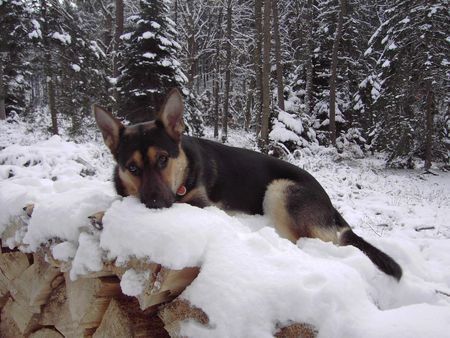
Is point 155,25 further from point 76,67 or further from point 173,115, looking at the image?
point 173,115

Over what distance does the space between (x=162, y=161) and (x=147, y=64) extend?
11.9m

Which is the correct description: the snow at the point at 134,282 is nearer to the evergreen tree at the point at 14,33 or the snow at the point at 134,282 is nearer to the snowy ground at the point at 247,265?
the snowy ground at the point at 247,265

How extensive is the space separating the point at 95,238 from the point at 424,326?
223cm

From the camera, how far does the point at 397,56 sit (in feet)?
50.8

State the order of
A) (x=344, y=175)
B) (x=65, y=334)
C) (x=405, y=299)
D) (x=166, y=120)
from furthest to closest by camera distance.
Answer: (x=344, y=175), (x=166, y=120), (x=65, y=334), (x=405, y=299)

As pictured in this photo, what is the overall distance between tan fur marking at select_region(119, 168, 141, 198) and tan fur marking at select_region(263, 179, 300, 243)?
5.26 ft

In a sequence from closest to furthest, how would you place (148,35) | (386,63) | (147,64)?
(148,35), (147,64), (386,63)

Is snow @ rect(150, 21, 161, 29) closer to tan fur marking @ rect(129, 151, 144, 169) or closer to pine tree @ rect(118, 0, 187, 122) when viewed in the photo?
pine tree @ rect(118, 0, 187, 122)

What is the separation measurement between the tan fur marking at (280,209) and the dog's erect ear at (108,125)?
181cm

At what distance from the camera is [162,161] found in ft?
10.7

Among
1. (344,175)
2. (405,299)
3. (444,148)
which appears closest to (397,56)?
(444,148)

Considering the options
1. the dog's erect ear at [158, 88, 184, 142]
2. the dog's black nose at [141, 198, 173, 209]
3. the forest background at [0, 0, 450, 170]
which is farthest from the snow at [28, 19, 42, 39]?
the dog's black nose at [141, 198, 173, 209]

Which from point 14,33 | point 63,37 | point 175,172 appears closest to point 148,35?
point 63,37

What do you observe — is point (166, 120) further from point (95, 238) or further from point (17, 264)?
point (17, 264)
